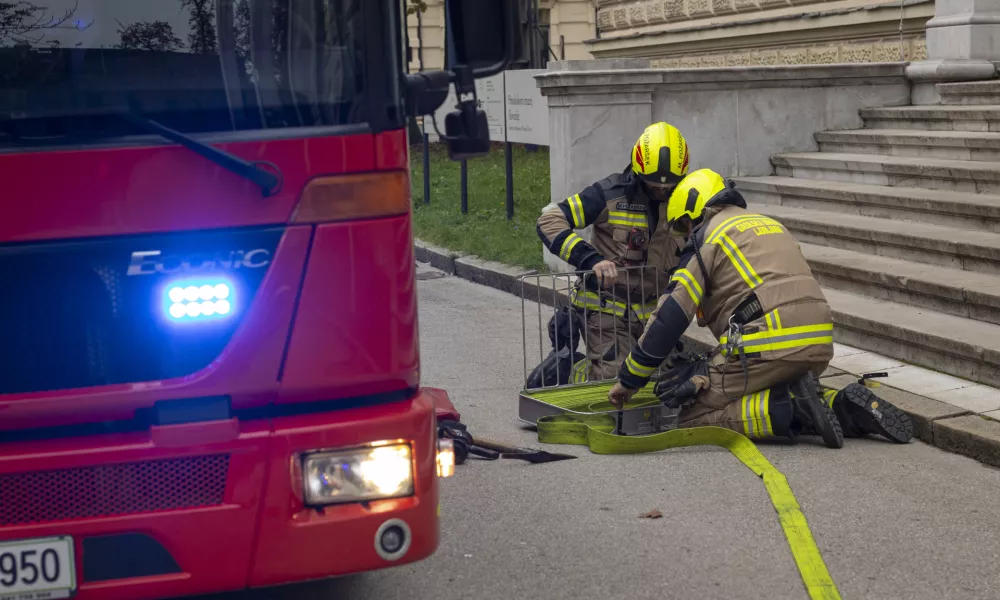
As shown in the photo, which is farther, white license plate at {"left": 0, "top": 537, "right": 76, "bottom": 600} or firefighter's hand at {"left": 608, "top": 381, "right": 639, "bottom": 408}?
firefighter's hand at {"left": 608, "top": 381, "right": 639, "bottom": 408}

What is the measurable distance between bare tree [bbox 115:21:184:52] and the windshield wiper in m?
0.25

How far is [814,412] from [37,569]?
3727 millimetres

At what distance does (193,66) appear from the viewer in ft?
11.5

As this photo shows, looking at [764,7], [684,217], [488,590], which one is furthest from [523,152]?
[488,590]

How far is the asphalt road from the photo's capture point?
14.6ft

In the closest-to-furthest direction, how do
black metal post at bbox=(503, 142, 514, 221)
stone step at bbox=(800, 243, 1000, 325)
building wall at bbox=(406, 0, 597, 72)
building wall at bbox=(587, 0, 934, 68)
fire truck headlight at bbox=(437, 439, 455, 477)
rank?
1. fire truck headlight at bbox=(437, 439, 455, 477)
2. stone step at bbox=(800, 243, 1000, 325)
3. building wall at bbox=(587, 0, 934, 68)
4. black metal post at bbox=(503, 142, 514, 221)
5. building wall at bbox=(406, 0, 597, 72)

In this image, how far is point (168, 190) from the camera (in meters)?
3.33

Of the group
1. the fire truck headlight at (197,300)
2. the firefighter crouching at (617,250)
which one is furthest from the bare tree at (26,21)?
the firefighter crouching at (617,250)

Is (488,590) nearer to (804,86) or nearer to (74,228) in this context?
(74,228)

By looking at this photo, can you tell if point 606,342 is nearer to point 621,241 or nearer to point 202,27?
point 621,241

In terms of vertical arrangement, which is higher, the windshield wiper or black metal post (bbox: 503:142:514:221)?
the windshield wiper

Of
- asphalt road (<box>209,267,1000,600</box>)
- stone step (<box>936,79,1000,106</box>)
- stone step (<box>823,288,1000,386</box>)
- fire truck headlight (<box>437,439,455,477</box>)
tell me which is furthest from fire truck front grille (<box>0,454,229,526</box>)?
stone step (<box>936,79,1000,106</box>)

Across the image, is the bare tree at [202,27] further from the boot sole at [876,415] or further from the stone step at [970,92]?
the stone step at [970,92]

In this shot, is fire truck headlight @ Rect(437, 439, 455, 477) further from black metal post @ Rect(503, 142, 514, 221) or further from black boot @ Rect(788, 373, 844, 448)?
black metal post @ Rect(503, 142, 514, 221)
